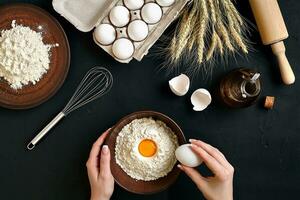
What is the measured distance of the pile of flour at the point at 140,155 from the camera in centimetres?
126

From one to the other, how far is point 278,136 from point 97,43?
0.68 meters

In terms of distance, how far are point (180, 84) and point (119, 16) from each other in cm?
30

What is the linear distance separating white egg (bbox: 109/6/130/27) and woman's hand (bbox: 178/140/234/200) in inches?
16.3

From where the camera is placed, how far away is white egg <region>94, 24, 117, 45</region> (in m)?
1.25

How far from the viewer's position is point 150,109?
1368 mm

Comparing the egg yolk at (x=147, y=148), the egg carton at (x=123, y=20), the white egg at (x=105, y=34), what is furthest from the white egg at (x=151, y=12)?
the egg yolk at (x=147, y=148)

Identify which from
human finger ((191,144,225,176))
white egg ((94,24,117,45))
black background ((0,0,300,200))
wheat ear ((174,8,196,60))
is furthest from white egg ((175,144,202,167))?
white egg ((94,24,117,45))

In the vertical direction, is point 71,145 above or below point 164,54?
below

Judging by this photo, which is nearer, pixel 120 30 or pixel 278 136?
pixel 120 30

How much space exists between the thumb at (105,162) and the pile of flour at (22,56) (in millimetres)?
306

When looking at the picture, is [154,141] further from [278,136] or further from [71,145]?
[278,136]

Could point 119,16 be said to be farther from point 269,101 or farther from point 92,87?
point 269,101

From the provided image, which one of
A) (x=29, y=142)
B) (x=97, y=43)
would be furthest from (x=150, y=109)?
(x=29, y=142)

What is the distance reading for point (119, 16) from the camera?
1.24 metres
